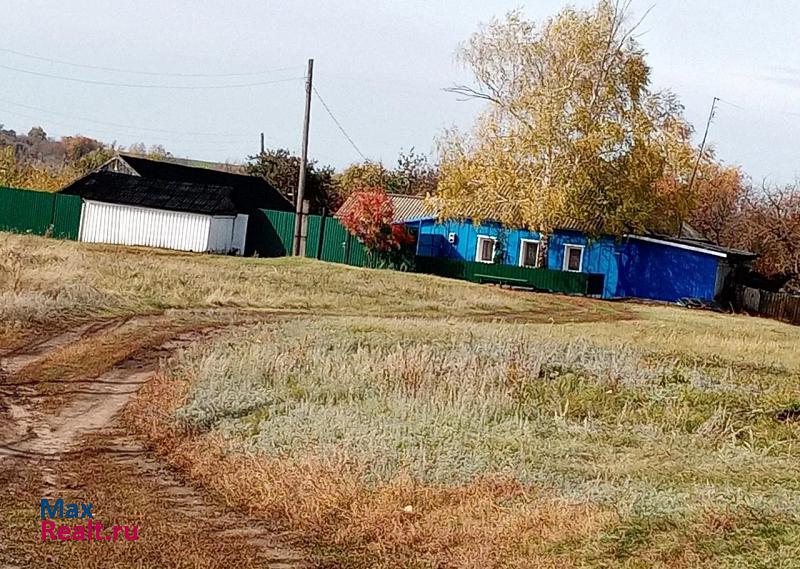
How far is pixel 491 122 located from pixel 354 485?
119ft

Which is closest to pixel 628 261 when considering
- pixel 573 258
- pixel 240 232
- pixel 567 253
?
pixel 573 258

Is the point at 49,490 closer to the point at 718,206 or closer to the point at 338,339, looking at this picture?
the point at 338,339

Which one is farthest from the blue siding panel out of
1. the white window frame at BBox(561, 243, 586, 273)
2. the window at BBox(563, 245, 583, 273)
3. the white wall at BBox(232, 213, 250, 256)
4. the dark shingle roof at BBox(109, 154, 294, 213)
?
the dark shingle roof at BBox(109, 154, 294, 213)

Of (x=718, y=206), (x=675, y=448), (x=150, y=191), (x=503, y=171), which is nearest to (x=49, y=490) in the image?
(x=675, y=448)

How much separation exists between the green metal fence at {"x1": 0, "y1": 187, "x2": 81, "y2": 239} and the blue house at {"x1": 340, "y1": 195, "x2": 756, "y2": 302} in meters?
14.6

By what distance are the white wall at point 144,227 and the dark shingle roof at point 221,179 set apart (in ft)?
20.1

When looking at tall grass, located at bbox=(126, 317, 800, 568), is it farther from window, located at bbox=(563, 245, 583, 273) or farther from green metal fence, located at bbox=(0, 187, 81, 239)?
green metal fence, located at bbox=(0, 187, 81, 239)

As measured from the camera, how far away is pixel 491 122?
43.8 meters

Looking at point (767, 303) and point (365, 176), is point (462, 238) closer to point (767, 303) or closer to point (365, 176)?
point (767, 303)

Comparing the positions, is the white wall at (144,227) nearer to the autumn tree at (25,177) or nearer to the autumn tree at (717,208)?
the autumn tree at (25,177)

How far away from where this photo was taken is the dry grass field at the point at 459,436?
7426 millimetres

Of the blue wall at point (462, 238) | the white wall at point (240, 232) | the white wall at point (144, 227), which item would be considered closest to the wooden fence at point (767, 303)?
the blue wall at point (462, 238)

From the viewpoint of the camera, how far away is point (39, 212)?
45719 mm

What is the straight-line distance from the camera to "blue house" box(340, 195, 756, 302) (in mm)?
41562
